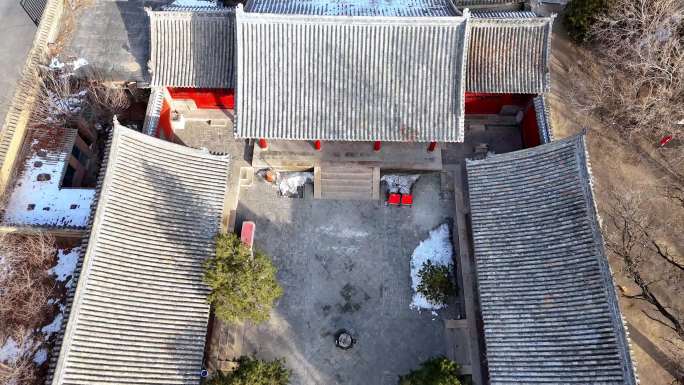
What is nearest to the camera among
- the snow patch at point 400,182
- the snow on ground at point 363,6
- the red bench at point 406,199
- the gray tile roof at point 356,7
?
the gray tile roof at point 356,7

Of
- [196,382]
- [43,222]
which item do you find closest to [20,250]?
[43,222]

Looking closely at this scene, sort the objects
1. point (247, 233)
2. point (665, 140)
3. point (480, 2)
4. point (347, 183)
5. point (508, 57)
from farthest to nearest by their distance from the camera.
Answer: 1. point (480, 2)
2. point (665, 140)
3. point (347, 183)
4. point (508, 57)
5. point (247, 233)

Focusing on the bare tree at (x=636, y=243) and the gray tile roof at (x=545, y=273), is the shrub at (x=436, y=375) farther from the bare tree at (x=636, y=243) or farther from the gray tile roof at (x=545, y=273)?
the bare tree at (x=636, y=243)

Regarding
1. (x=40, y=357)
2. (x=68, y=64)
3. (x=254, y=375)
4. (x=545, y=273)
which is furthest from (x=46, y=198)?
(x=545, y=273)

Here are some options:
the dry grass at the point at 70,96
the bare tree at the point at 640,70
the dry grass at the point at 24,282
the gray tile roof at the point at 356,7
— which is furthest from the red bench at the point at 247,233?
the bare tree at the point at 640,70

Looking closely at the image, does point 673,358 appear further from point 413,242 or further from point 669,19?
point 669,19

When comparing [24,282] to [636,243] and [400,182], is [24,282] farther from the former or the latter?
[636,243]
